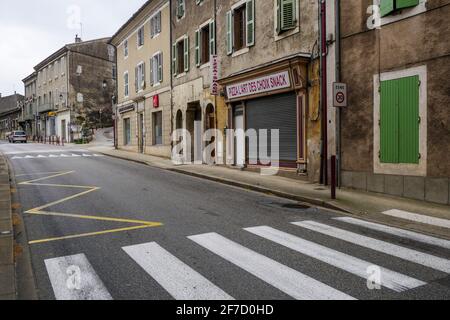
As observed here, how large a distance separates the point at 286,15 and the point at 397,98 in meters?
5.24

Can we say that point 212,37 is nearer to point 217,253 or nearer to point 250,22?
point 250,22

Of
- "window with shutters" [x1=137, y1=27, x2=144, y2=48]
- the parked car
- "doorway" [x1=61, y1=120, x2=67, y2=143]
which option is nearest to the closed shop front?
"window with shutters" [x1=137, y1=27, x2=144, y2=48]

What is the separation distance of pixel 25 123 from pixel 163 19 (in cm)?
5242

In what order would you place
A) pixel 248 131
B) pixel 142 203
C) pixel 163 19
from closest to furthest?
pixel 142 203 < pixel 248 131 < pixel 163 19

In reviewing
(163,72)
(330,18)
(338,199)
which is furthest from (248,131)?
(163,72)

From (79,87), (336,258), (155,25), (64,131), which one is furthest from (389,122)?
(64,131)

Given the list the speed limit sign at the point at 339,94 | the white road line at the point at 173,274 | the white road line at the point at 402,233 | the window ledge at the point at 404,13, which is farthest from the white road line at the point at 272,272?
the window ledge at the point at 404,13

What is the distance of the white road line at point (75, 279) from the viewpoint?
4066 millimetres

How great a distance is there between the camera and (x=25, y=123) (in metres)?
67.1

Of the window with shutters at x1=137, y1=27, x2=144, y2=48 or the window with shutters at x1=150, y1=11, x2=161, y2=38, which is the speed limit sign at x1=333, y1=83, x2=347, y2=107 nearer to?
the window with shutters at x1=150, y1=11, x2=161, y2=38

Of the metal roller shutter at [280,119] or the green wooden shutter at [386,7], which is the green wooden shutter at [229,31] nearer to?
the metal roller shutter at [280,119]

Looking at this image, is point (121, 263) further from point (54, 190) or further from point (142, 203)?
point (54, 190)

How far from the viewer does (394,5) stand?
9539 millimetres

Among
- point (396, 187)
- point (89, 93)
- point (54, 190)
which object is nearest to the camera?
point (396, 187)
